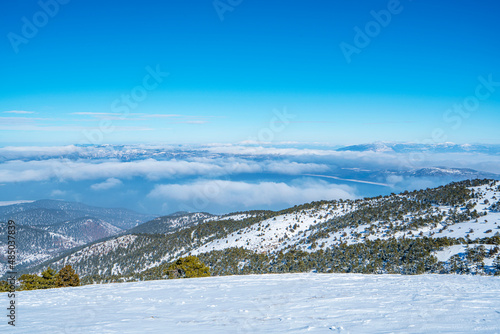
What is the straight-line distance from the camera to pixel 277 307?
9.89 metres

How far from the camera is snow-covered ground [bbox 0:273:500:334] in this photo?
24.8 feet

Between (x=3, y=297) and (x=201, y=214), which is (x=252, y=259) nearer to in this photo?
(x=3, y=297)

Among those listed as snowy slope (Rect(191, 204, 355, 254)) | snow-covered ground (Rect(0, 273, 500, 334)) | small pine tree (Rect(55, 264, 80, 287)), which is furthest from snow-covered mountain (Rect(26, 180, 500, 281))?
small pine tree (Rect(55, 264, 80, 287))

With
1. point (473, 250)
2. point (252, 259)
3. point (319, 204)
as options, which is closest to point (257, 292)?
point (473, 250)

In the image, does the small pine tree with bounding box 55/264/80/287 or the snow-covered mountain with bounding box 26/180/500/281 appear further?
the small pine tree with bounding box 55/264/80/287

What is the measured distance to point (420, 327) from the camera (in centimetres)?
698

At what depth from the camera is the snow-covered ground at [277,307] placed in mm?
7570

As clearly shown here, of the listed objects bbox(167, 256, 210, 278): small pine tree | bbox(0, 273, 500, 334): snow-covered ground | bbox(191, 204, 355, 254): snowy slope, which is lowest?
bbox(191, 204, 355, 254): snowy slope

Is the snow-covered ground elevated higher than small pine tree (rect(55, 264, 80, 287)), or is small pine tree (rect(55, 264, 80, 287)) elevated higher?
the snow-covered ground

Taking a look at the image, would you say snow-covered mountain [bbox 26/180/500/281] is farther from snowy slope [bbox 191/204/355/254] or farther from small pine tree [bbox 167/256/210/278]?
small pine tree [bbox 167/256/210/278]

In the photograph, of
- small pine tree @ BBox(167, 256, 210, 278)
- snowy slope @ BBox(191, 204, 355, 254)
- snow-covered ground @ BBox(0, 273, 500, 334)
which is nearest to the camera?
snow-covered ground @ BBox(0, 273, 500, 334)

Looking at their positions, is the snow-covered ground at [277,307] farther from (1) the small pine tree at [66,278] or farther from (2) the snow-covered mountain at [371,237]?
(1) the small pine tree at [66,278]

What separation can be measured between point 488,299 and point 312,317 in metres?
6.15

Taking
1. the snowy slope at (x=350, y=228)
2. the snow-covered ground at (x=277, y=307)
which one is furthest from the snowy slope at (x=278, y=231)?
the snow-covered ground at (x=277, y=307)
